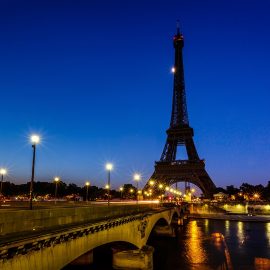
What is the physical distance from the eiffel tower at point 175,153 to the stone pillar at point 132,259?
283 feet

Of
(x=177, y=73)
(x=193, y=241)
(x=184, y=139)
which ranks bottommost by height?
(x=193, y=241)

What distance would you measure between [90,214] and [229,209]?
135009 millimetres

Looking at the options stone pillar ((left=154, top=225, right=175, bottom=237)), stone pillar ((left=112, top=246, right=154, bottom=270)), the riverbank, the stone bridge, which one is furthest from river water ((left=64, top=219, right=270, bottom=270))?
the riverbank

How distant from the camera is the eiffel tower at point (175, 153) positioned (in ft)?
417

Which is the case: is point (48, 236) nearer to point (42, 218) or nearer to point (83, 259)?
point (42, 218)

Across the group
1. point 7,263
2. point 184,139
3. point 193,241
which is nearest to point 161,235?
point 193,241

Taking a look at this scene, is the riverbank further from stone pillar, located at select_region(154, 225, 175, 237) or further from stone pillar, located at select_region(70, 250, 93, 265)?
stone pillar, located at select_region(70, 250, 93, 265)

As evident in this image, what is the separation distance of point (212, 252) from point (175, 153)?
282ft

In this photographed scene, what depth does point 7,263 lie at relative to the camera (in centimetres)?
1248

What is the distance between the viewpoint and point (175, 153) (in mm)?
136625

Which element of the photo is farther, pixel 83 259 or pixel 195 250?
pixel 195 250

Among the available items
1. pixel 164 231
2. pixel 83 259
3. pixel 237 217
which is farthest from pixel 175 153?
pixel 83 259

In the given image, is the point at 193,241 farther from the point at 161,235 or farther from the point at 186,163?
the point at 186,163

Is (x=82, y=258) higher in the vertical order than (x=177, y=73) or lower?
lower
